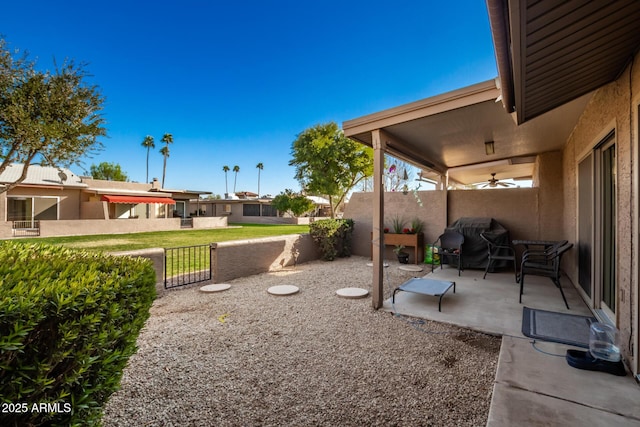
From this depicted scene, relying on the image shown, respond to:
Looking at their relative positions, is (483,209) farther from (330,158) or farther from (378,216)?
(330,158)

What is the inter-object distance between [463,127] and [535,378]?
3.85 meters

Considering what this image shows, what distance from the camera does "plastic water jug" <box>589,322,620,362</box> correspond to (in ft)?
8.71

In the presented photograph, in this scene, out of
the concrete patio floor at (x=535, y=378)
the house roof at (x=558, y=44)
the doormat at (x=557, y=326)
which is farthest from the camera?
the doormat at (x=557, y=326)

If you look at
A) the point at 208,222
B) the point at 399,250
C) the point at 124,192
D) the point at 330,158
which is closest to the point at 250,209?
the point at 208,222

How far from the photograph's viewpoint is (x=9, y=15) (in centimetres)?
1014

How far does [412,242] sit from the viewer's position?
8.60 meters

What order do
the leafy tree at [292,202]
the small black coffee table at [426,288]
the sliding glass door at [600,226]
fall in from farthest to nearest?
the leafy tree at [292,202] < the small black coffee table at [426,288] < the sliding glass door at [600,226]

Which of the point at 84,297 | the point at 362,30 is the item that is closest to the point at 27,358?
the point at 84,297

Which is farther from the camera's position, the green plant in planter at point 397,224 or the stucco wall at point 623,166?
the green plant in planter at point 397,224

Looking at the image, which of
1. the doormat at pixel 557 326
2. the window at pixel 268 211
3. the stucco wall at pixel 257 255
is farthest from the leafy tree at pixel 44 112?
the window at pixel 268 211

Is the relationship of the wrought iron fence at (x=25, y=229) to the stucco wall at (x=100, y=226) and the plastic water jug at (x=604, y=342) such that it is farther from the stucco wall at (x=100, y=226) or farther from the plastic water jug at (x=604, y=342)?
the plastic water jug at (x=604, y=342)

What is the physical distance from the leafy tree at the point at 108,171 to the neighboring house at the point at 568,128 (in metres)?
42.0

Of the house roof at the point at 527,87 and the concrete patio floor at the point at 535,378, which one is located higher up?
the house roof at the point at 527,87

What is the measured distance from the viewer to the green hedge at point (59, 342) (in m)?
1.14
